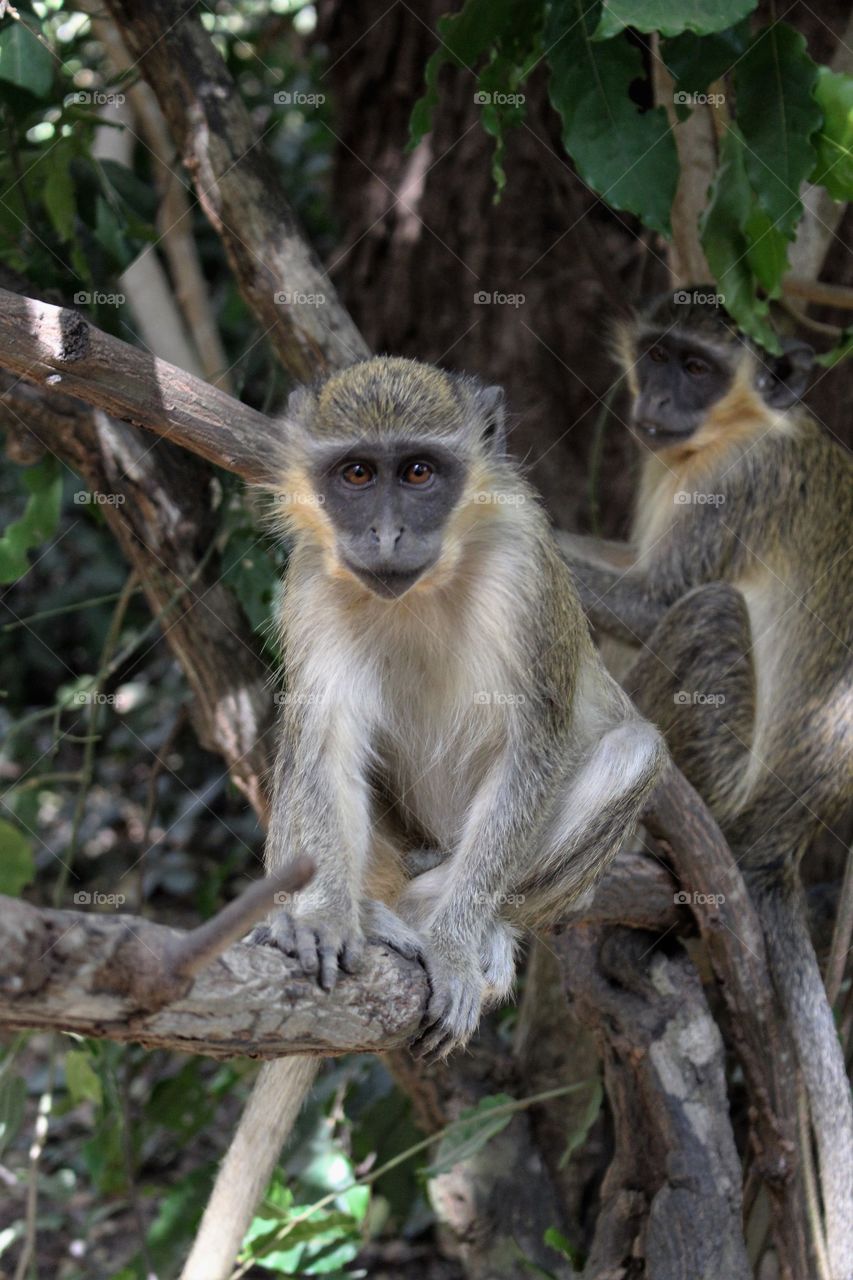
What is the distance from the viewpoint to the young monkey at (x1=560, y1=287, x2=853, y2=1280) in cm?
520

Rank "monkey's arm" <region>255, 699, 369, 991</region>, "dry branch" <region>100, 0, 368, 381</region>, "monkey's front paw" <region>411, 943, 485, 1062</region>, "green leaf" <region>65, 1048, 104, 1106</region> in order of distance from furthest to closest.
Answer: "green leaf" <region>65, 1048, 104, 1106</region> < "dry branch" <region>100, 0, 368, 381</region> < "monkey's front paw" <region>411, 943, 485, 1062</region> < "monkey's arm" <region>255, 699, 369, 991</region>

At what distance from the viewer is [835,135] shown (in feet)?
14.3

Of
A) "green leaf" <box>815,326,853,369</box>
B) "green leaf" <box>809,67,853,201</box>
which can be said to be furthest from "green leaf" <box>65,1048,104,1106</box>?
"green leaf" <box>809,67,853,201</box>

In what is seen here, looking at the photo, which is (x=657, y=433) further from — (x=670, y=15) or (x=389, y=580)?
(x=389, y=580)

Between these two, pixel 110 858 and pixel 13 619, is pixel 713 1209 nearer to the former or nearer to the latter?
pixel 110 858

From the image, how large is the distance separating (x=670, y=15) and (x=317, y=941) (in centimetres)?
269

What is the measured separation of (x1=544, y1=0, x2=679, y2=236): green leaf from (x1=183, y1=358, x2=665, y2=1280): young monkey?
848mm

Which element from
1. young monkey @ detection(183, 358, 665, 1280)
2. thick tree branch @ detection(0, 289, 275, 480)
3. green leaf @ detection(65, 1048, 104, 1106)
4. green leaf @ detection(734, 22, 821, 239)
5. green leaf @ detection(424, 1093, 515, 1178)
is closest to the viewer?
thick tree branch @ detection(0, 289, 275, 480)

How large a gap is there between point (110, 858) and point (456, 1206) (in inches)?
166

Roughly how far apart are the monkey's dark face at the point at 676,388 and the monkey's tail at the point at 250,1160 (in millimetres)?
3092

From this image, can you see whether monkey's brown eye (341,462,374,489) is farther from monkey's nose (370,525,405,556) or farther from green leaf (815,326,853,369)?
green leaf (815,326,853,369)

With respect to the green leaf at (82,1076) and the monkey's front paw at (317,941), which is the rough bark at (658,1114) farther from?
the green leaf at (82,1076)

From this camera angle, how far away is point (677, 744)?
17.6ft

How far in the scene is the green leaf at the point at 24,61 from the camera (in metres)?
4.43
